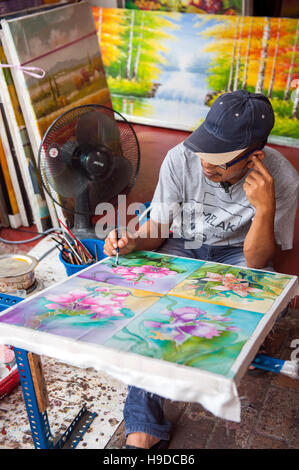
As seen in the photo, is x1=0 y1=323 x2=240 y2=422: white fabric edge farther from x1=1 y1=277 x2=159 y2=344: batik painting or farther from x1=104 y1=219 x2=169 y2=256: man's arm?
x1=104 y1=219 x2=169 y2=256: man's arm

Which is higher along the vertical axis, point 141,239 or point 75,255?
point 141,239

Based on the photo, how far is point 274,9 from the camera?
15.1 ft

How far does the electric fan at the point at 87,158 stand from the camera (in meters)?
2.56

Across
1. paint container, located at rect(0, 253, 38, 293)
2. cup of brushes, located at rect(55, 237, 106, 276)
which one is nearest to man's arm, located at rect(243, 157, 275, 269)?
cup of brushes, located at rect(55, 237, 106, 276)

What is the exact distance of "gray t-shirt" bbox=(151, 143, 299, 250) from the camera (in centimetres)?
185

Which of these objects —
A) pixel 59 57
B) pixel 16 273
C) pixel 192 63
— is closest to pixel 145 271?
pixel 16 273

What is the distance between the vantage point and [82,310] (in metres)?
1.40

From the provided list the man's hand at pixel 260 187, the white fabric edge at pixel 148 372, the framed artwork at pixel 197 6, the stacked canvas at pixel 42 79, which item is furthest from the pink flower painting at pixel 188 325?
the framed artwork at pixel 197 6

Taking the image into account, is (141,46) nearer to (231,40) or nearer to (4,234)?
(231,40)

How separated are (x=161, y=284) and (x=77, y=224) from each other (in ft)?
5.20

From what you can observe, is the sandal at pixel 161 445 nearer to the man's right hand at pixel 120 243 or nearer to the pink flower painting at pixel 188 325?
Answer: the pink flower painting at pixel 188 325

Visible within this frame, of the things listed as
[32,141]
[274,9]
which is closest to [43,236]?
[32,141]

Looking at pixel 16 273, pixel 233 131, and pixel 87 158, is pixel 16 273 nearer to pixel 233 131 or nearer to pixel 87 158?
pixel 87 158

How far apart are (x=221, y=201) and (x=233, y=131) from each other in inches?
15.4
